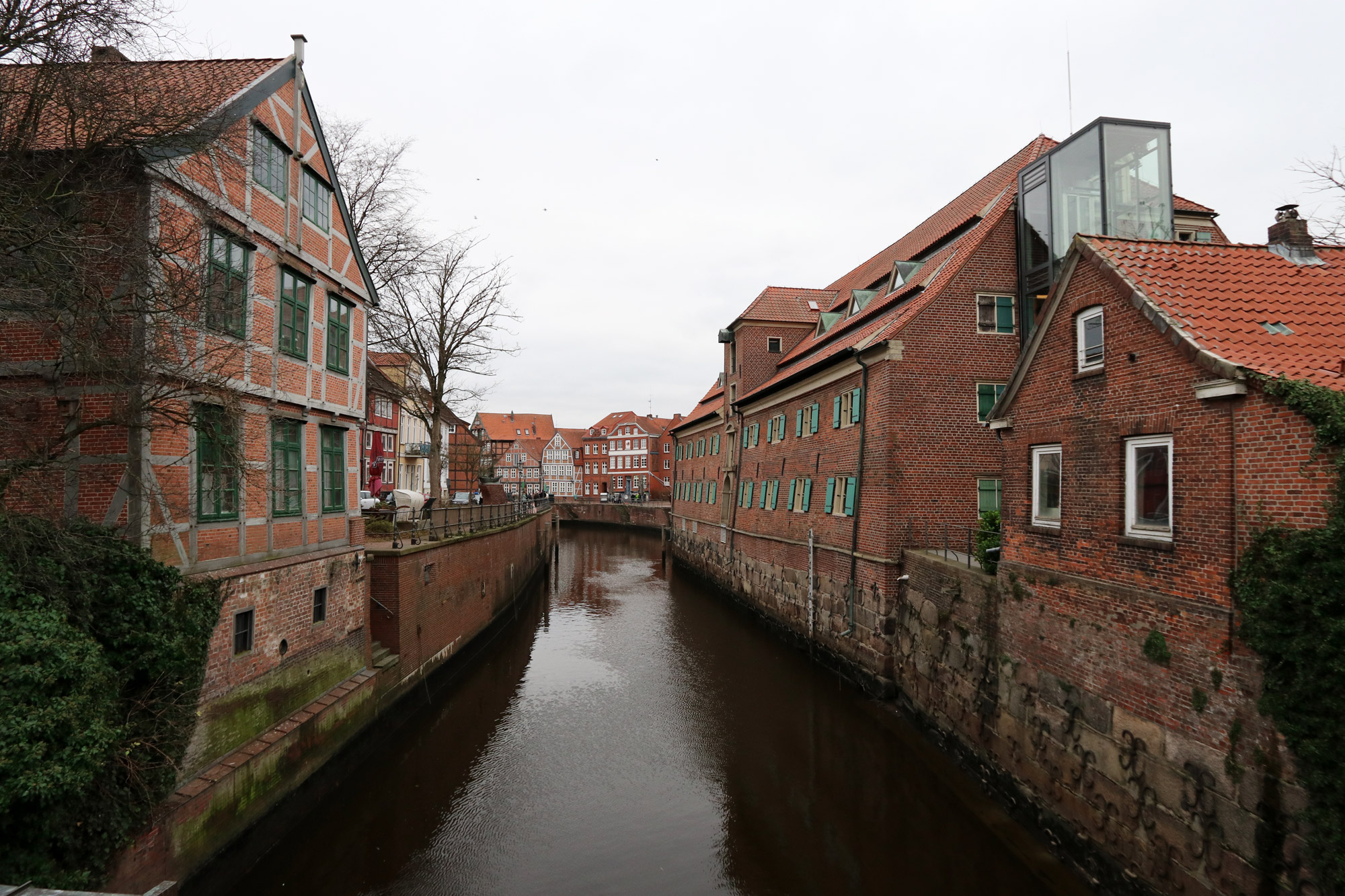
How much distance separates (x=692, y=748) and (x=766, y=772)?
4.69ft

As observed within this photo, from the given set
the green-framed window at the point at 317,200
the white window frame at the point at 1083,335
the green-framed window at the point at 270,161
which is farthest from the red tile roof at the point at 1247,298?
the green-framed window at the point at 317,200

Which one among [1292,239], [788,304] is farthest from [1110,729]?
[788,304]

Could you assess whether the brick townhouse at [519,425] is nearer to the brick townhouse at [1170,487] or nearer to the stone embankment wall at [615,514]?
the stone embankment wall at [615,514]

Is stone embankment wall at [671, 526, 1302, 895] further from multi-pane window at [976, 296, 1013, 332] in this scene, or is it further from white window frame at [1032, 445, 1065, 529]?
multi-pane window at [976, 296, 1013, 332]

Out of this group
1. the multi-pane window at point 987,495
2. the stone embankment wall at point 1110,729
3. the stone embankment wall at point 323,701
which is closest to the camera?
the stone embankment wall at point 1110,729

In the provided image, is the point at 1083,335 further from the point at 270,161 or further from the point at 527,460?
the point at 527,460

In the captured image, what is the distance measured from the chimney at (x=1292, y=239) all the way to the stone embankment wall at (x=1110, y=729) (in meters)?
4.18

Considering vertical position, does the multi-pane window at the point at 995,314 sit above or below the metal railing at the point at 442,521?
above

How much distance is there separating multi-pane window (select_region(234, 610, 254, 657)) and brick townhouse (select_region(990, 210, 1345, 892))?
9.35 metres

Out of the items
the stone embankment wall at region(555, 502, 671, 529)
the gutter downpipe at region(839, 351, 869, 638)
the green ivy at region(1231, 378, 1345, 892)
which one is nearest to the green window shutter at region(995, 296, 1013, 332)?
the gutter downpipe at region(839, 351, 869, 638)

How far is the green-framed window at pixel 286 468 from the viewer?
380 inches

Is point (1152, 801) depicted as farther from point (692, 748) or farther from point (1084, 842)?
point (692, 748)

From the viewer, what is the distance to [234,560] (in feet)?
28.6

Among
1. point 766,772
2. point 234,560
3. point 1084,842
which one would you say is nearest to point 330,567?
point 234,560
